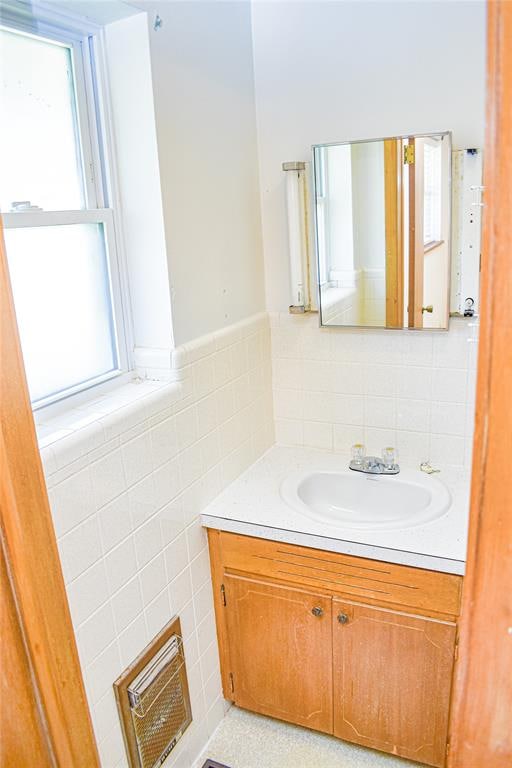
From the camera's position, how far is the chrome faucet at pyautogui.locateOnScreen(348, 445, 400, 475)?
83.4 inches

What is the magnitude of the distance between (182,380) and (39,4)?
3.30ft

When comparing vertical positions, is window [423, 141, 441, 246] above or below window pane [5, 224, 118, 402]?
above

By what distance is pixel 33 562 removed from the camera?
0.74 m

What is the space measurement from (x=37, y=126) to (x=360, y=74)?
41.8 inches

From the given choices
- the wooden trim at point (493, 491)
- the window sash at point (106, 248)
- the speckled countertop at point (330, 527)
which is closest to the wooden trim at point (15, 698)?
the wooden trim at point (493, 491)

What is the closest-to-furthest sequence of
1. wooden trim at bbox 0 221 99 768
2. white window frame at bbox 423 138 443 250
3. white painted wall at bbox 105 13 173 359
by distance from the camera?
wooden trim at bbox 0 221 99 768 → white painted wall at bbox 105 13 173 359 → white window frame at bbox 423 138 443 250

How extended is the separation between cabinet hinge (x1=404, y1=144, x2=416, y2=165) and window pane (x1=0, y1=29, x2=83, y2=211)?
3.28ft

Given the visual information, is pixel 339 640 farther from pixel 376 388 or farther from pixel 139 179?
pixel 139 179

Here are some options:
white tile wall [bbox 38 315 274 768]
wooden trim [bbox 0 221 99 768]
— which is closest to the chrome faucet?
white tile wall [bbox 38 315 274 768]

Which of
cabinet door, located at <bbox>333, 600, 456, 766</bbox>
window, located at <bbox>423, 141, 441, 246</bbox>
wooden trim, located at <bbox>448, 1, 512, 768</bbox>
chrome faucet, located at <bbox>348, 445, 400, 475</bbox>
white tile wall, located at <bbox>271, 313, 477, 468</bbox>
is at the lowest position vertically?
cabinet door, located at <bbox>333, 600, 456, 766</bbox>

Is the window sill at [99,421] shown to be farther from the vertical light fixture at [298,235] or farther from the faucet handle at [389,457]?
the faucet handle at [389,457]

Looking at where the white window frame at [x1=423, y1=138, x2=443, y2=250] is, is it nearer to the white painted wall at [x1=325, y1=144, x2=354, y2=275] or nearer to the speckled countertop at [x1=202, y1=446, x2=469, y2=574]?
the white painted wall at [x1=325, y1=144, x2=354, y2=275]

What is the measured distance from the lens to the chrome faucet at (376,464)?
2.12 metres

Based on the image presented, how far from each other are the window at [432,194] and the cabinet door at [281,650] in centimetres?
119
